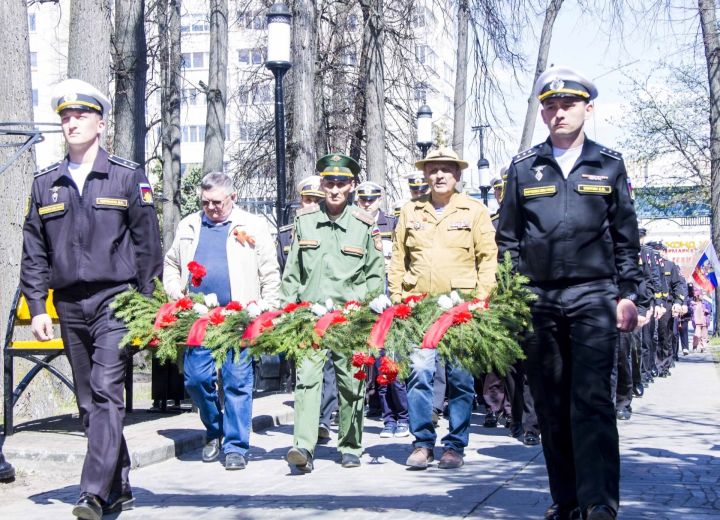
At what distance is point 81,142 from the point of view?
6742mm

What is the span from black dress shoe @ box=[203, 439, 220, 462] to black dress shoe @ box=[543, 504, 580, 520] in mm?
3724

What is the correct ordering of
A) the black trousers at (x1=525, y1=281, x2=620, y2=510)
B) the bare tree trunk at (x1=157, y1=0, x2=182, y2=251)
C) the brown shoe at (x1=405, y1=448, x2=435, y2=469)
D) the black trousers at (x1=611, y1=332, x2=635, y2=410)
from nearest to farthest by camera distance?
the black trousers at (x1=525, y1=281, x2=620, y2=510) → the brown shoe at (x1=405, y1=448, x2=435, y2=469) → the black trousers at (x1=611, y1=332, x2=635, y2=410) → the bare tree trunk at (x1=157, y1=0, x2=182, y2=251)

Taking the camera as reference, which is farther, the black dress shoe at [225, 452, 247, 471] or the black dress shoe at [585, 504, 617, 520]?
the black dress shoe at [225, 452, 247, 471]

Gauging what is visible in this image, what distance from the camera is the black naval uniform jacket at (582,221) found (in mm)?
6004

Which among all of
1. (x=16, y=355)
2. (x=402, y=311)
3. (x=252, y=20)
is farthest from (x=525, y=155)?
(x=252, y=20)

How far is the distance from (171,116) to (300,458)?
800 inches

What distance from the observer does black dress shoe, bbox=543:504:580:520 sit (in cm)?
614

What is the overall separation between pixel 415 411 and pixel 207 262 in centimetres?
192

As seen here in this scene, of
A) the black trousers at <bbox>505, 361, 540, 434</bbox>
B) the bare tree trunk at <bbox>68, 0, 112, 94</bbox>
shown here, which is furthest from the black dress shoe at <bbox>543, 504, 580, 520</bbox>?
the bare tree trunk at <bbox>68, 0, 112, 94</bbox>

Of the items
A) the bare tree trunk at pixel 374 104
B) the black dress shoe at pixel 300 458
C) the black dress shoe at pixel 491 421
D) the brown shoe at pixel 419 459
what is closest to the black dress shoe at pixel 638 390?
the black dress shoe at pixel 491 421

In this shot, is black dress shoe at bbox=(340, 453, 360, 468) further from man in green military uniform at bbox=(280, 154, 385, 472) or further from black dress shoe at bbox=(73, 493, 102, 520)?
black dress shoe at bbox=(73, 493, 102, 520)

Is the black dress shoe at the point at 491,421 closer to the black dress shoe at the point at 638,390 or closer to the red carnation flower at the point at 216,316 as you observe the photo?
the black dress shoe at the point at 638,390

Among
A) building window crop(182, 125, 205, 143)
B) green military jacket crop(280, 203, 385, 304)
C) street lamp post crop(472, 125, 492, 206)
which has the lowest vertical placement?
green military jacket crop(280, 203, 385, 304)

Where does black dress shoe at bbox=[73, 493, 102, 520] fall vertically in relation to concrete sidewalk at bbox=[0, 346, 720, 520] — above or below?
above
